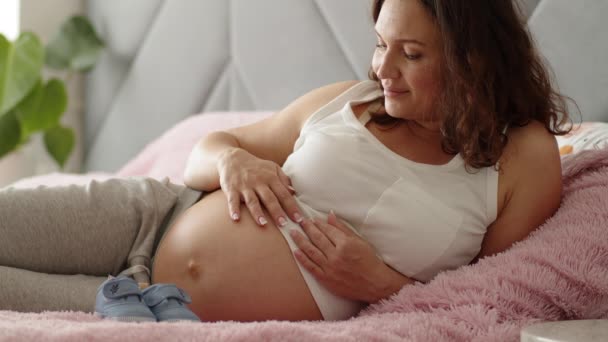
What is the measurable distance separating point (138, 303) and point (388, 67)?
55 cm

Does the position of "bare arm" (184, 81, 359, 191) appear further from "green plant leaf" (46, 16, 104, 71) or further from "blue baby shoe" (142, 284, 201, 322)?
"green plant leaf" (46, 16, 104, 71)

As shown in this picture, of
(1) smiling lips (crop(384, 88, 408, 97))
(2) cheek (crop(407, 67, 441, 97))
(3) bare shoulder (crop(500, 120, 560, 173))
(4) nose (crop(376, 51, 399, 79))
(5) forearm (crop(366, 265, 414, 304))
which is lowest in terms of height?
(5) forearm (crop(366, 265, 414, 304))

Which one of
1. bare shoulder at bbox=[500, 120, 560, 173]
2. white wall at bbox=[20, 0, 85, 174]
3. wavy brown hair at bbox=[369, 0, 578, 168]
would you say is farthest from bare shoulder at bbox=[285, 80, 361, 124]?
white wall at bbox=[20, 0, 85, 174]

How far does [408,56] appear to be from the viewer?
1.30 m

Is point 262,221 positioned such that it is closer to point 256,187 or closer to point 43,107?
point 256,187

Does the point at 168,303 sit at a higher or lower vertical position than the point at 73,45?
higher

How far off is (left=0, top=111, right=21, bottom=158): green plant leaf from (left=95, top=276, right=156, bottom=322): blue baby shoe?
5.57 ft

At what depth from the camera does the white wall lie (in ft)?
9.52

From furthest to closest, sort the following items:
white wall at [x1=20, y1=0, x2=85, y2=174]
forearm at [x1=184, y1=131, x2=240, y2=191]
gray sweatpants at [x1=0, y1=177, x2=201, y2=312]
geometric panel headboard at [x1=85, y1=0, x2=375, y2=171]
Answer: white wall at [x1=20, y1=0, x2=85, y2=174], geometric panel headboard at [x1=85, y1=0, x2=375, y2=171], forearm at [x1=184, y1=131, x2=240, y2=191], gray sweatpants at [x1=0, y1=177, x2=201, y2=312]

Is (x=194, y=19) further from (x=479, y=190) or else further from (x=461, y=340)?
(x=461, y=340)

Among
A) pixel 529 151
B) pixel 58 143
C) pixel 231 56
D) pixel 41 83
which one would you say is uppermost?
pixel 529 151

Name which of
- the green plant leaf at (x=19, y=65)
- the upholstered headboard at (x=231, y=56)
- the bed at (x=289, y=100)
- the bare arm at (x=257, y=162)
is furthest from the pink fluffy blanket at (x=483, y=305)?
the green plant leaf at (x=19, y=65)

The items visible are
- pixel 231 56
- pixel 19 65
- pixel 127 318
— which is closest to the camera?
pixel 127 318

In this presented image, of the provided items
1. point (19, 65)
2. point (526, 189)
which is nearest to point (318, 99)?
point (526, 189)
